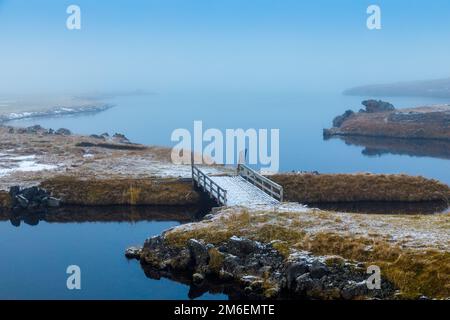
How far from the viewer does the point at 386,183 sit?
60562 millimetres

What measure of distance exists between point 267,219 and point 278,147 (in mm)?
76120

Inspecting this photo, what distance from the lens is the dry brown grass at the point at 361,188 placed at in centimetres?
5912

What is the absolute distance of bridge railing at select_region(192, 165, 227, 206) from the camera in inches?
1872

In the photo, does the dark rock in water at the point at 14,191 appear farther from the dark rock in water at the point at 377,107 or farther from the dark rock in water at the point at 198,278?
the dark rock in water at the point at 377,107

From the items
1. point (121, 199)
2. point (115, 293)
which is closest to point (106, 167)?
point (121, 199)

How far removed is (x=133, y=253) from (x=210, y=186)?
15806mm

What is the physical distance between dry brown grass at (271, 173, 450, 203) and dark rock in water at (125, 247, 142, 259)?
24169 mm

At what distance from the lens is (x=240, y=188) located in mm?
52562

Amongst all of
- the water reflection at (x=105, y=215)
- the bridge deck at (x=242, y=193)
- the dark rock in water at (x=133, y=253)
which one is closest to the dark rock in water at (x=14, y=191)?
the water reflection at (x=105, y=215)

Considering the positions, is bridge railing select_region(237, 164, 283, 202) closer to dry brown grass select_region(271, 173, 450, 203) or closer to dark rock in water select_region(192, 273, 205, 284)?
dry brown grass select_region(271, 173, 450, 203)

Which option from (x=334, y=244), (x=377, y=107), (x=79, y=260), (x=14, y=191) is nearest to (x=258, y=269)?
(x=334, y=244)
